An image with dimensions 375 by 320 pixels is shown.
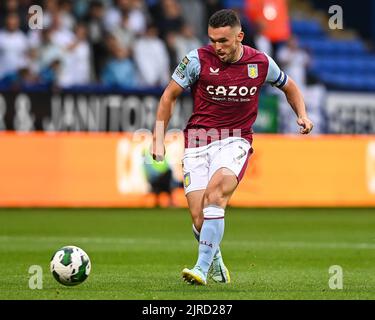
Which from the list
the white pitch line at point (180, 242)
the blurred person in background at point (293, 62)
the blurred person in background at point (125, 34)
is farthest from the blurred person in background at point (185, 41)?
the white pitch line at point (180, 242)

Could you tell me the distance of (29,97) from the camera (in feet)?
67.8

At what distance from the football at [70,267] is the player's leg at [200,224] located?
43.1 inches

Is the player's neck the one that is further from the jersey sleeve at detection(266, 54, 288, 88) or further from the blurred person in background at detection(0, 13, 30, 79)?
the blurred person in background at detection(0, 13, 30, 79)

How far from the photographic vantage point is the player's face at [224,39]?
31.1ft

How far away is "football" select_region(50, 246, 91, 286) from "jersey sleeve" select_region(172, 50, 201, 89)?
5.59 ft

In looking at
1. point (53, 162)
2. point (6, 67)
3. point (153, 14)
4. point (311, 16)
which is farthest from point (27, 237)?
point (311, 16)

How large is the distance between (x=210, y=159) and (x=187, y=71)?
78 cm

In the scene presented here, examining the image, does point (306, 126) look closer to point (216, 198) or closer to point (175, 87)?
point (216, 198)

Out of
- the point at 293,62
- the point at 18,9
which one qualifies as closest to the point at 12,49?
the point at 18,9

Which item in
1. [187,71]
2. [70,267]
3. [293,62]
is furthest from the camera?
[293,62]

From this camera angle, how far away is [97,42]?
74.8 ft

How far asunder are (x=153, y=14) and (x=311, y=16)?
294 inches

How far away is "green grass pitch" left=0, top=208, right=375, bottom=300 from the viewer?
9109mm
